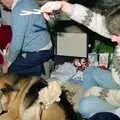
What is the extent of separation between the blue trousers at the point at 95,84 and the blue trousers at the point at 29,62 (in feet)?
1.02

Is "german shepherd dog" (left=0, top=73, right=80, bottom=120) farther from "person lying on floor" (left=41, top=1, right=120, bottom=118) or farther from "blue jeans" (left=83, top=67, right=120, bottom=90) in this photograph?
"blue jeans" (left=83, top=67, right=120, bottom=90)

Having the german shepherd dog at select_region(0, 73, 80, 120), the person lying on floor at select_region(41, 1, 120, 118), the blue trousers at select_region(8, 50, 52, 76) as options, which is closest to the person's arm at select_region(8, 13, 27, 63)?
the blue trousers at select_region(8, 50, 52, 76)

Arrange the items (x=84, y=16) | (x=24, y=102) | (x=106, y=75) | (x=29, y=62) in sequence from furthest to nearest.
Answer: (x=29, y=62)
(x=106, y=75)
(x=84, y=16)
(x=24, y=102)

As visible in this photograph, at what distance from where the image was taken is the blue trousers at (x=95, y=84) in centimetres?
221

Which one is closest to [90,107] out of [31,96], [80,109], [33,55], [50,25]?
[80,109]

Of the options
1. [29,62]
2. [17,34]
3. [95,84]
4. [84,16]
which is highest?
[84,16]

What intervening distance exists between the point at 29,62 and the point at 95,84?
45 centimetres

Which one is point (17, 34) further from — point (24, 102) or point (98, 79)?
point (24, 102)

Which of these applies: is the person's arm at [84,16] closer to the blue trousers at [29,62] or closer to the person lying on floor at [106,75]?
the person lying on floor at [106,75]

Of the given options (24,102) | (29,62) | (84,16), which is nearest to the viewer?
(24,102)

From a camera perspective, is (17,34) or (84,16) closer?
(84,16)

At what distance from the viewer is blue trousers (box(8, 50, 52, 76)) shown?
2598 millimetres

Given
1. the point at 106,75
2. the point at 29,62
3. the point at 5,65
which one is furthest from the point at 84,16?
the point at 5,65

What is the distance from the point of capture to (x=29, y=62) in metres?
2.59
